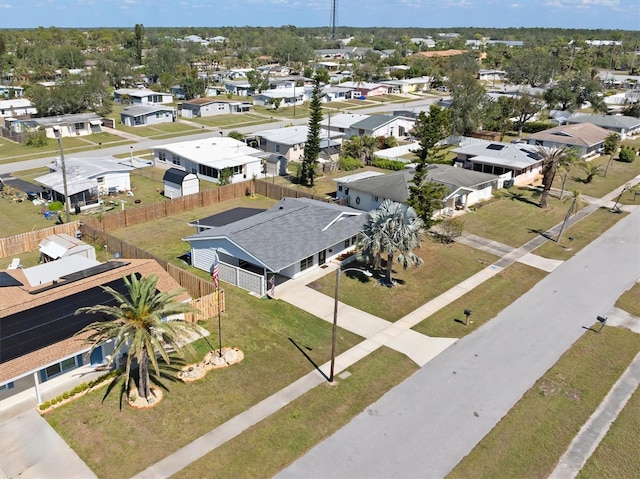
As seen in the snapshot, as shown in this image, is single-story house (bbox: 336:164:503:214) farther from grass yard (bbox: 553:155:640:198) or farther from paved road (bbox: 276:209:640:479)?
paved road (bbox: 276:209:640:479)

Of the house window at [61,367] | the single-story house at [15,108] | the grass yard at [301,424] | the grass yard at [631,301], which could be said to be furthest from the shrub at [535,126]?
the single-story house at [15,108]

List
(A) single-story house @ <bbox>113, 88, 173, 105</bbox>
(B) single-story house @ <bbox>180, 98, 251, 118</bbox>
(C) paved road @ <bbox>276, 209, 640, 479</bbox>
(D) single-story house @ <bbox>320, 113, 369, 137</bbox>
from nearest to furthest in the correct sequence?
(C) paved road @ <bbox>276, 209, 640, 479</bbox> → (D) single-story house @ <bbox>320, 113, 369, 137</bbox> → (B) single-story house @ <bbox>180, 98, 251, 118</bbox> → (A) single-story house @ <bbox>113, 88, 173, 105</bbox>

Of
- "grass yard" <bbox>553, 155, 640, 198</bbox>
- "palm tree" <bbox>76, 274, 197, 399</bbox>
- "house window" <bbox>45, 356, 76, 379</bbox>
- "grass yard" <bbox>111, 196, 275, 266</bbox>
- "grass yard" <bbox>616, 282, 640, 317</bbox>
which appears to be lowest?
"grass yard" <bbox>111, 196, 275, 266</bbox>

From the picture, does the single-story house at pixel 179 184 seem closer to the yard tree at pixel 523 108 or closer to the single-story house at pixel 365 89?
the yard tree at pixel 523 108

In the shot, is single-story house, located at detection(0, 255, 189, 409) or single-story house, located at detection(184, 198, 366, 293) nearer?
single-story house, located at detection(0, 255, 189, 409)

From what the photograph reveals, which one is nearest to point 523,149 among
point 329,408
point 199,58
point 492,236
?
point 492,236

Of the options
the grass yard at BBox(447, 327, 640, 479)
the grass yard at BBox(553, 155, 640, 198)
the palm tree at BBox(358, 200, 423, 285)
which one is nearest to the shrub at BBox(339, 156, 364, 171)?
the grass yard at BBox(553, 155, 640, 198)

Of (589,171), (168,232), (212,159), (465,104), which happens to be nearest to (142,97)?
(212,159)
